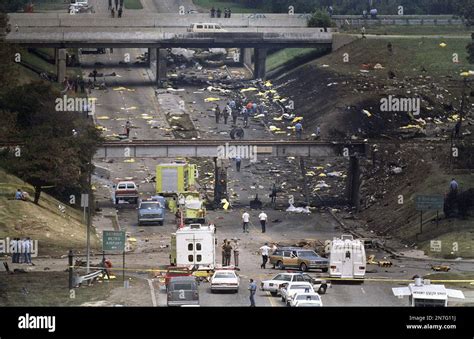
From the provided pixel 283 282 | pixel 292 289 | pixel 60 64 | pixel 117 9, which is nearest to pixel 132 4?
pixel 117 9

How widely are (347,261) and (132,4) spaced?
11223cm

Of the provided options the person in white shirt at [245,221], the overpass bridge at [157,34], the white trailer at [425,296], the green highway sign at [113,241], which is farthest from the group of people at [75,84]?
the white trailer at [425,296]

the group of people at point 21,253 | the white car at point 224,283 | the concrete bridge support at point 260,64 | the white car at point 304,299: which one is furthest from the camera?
the concrete bridge support at point 260,64

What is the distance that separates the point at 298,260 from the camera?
62.2 m

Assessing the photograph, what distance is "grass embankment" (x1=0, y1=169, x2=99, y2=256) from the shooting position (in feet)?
224

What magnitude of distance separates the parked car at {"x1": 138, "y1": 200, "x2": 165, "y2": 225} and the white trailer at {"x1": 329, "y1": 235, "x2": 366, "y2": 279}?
26.3 meters

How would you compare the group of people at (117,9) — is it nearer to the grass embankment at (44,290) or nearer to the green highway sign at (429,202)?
the green highway sign at (429,202)

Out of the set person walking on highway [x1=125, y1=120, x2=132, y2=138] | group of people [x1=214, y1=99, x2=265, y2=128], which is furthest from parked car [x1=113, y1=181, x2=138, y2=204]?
group of people [x1=214, y1=99, x2=265, y2=128]

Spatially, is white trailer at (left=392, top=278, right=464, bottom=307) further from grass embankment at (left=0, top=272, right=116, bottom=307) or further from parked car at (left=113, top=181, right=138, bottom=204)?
parked car at (left=113, top=181, right=138, bottom=204)

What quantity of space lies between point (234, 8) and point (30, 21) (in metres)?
29.2

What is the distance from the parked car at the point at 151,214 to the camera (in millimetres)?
82938

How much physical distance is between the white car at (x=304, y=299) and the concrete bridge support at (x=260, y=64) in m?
90.6

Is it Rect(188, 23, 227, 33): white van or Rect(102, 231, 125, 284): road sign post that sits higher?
Rect(188, 23, 227, 33): white van
